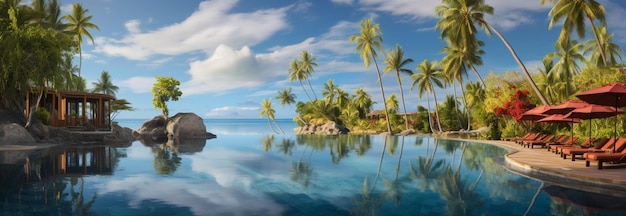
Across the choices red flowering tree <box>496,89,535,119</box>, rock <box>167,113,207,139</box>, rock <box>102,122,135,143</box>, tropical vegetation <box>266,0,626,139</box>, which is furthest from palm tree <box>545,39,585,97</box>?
rock <box>102,122,135,143</box>

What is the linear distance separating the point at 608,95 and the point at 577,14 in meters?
14.4

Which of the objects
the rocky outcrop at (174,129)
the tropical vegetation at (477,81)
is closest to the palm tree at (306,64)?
the tropical vegetation at (477,81)

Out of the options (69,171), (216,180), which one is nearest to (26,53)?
(69,171)

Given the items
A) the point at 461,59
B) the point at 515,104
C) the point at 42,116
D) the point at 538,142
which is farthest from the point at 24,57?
the point at 461,59

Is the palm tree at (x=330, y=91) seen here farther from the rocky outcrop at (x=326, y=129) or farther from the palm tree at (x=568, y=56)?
the palm tree at (x=568, y=56)

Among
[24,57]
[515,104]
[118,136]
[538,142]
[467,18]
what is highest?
[467,18]

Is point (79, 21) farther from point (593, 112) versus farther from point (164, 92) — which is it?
point (593, 112)

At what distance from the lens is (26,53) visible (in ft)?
69.0

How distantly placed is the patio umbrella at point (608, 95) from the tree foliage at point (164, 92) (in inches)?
1469

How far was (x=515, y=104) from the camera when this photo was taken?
26.2 meters

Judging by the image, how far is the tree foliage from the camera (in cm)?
4091

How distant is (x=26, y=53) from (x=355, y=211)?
71.1ft

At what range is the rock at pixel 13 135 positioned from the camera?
19.6m

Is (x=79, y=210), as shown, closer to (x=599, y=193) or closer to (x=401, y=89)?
(x=599, y=193)
